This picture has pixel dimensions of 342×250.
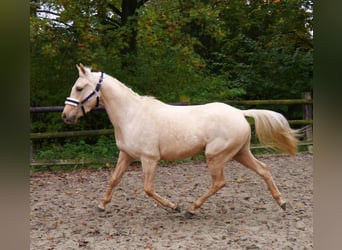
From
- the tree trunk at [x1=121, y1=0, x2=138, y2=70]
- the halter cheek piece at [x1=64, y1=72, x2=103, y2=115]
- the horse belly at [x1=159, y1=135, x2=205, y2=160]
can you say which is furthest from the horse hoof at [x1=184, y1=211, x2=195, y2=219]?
the tree trunk at [x1=121, y1=0, x2=138, y2=70]

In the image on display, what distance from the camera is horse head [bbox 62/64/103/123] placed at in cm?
354

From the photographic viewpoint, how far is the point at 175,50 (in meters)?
6.46

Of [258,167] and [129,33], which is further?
[129,33]

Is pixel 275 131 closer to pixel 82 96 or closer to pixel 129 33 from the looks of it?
pixel 82 96

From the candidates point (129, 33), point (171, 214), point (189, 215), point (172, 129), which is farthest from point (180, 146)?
point (129, 33)

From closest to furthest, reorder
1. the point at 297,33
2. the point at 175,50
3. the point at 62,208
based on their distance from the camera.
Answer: the point at 62,208, the point at 175,50, the point at 297,33

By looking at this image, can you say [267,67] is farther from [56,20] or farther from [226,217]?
[226,217]

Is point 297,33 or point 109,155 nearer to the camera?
point 109,155

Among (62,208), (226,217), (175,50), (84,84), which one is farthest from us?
(175,50)

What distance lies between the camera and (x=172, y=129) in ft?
11.8

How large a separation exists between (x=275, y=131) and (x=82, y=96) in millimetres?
1668
